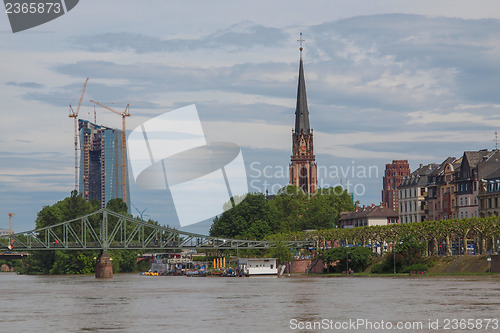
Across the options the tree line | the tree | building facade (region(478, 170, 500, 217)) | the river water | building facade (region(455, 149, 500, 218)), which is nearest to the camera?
the river water

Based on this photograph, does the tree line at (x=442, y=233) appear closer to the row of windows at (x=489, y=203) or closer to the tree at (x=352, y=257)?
the tree at (x=352, y=257)

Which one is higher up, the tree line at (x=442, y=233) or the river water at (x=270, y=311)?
the tree line at (x=442, y=233)

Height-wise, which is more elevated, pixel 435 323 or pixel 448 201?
pixel 448 201

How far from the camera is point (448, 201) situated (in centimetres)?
19488

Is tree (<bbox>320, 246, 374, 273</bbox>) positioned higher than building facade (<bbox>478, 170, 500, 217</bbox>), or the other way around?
building facade (<bbox>478, 170, 500, 217</bbox>)

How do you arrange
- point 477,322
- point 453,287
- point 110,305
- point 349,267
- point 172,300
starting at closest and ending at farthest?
1. point 477,322
2. point 110,305
3. point 172,300
4. point 453,287
5. point 349,267

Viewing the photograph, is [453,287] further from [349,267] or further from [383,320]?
[349,267]

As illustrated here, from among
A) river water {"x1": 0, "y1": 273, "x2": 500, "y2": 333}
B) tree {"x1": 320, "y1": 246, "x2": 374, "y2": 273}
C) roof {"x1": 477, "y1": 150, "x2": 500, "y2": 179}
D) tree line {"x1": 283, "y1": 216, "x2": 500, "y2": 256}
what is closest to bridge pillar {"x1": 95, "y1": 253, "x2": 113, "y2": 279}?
tree {"x1": 320, "y1": 246, "x2": 374, "y2": 273}

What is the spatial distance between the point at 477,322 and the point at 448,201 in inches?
5356

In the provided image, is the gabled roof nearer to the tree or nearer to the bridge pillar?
the tree

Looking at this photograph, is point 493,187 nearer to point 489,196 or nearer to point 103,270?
point 489,196

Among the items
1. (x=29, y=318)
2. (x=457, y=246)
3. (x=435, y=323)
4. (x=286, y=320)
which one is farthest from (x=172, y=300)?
(x=457, y=246)

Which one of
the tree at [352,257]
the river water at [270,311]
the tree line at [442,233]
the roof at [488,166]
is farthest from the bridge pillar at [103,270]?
the river water at [270,311]

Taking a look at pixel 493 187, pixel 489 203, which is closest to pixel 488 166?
pixel 493 187
